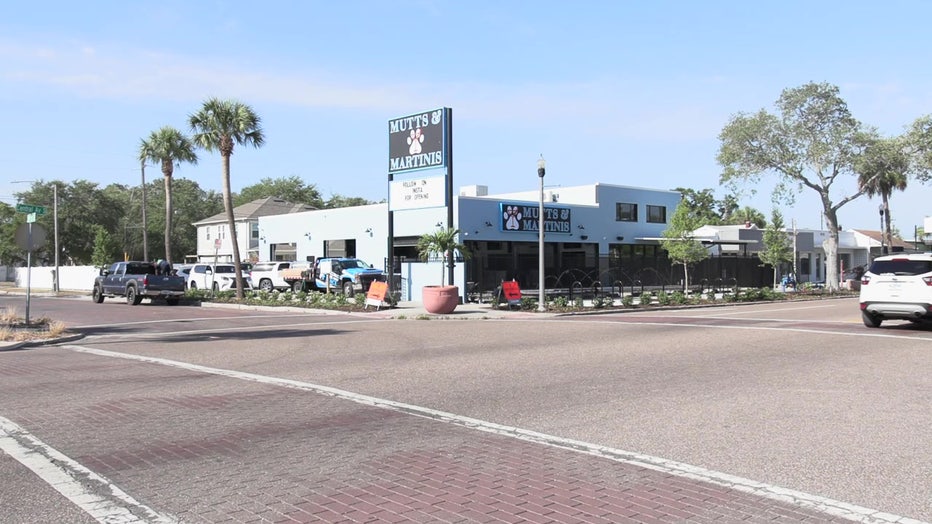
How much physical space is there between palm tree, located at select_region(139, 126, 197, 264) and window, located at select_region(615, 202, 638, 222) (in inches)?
972

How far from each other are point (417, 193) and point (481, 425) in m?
24.3

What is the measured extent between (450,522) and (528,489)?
0.87 meters

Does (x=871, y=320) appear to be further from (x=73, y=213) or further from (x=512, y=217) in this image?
(x=73, y=213)

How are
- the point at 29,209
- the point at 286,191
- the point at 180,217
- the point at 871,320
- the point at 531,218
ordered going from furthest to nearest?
1. the point at 286,191
2. the point at 180,217
3. the point at 531,218
4. the point at 29,209
5. the point at 871,320

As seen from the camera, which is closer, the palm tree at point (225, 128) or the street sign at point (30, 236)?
the street sign at point (30, 236)

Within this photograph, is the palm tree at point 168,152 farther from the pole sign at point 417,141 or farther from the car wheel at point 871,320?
the car wheel at point 871,320

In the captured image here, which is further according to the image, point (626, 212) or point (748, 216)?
point (748, 216)

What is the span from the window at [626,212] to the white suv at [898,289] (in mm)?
27506

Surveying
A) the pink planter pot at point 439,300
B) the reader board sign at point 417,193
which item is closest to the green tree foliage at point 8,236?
the reader board sign at point 417,193

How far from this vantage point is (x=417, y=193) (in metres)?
31.3

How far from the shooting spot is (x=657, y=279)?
3825 centimetres

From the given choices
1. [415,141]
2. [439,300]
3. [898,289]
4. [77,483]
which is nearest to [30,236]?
[439,300]

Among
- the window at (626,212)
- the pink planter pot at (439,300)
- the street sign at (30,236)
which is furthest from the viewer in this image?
the window at (626,212)

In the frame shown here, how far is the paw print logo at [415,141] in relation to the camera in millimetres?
30688
